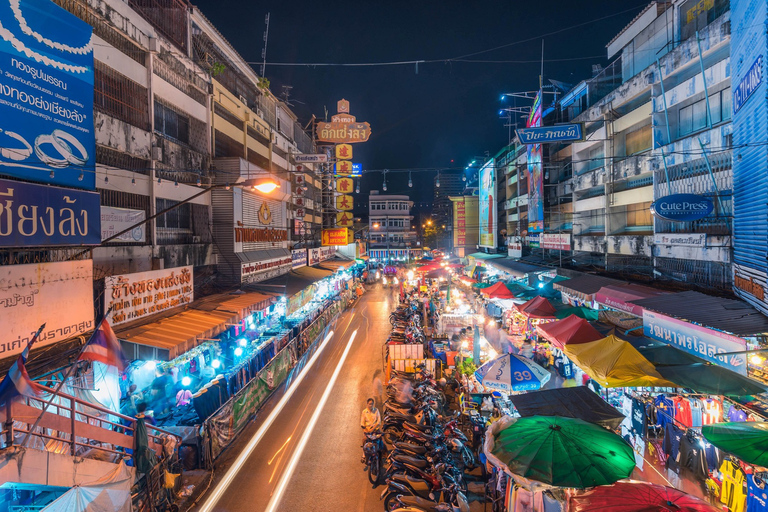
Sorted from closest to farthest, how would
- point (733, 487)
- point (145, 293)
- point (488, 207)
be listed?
point (733, 487)
point (145, 293)
point (488, 207)

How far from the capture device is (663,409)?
28.8ft

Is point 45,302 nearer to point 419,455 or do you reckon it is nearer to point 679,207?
point 419,455

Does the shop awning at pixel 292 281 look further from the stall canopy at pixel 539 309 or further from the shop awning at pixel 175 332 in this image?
the stall canopy at pixel 539 309

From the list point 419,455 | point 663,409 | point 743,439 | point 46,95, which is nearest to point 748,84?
point 663,409

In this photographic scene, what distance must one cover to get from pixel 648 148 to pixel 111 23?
68.5 feet

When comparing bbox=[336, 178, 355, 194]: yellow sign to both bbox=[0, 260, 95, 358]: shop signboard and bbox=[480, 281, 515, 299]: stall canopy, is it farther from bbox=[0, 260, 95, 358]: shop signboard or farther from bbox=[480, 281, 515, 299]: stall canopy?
bbox=[0, 260, 95, 358]: shop signboard

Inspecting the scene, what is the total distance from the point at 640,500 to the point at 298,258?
24.8m

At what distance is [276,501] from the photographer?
8000 mm

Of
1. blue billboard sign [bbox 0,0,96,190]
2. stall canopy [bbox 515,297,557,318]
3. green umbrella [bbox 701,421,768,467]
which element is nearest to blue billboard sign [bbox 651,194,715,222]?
stall canopy [bbox 515,297,557,318]

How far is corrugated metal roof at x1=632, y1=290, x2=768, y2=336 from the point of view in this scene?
764 cm

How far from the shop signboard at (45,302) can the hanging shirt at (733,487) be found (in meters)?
12.3

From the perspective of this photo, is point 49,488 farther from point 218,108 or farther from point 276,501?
point 218,108

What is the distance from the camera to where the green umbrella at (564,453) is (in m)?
5.23

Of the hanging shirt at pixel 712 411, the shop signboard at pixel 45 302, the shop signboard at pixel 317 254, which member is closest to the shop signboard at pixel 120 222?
the shop signboard at pixel 45 302
